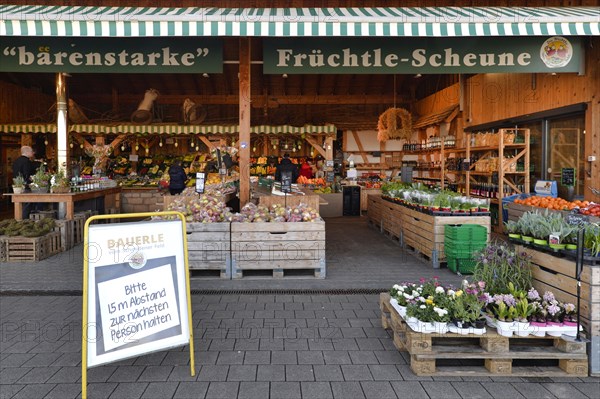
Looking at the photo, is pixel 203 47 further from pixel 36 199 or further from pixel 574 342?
pixel 574 342

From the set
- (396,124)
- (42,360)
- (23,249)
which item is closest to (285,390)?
(42,360)

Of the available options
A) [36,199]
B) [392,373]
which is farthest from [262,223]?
[36,199]

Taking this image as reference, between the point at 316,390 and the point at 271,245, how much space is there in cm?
313

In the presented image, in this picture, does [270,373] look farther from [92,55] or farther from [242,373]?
[92,55]

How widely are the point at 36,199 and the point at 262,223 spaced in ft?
16.9

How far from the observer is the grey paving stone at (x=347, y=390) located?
3092 millimetres

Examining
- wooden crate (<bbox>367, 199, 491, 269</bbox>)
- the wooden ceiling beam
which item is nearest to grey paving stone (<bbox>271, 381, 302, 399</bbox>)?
wooden crate (<bbox>367, 199, 491, 269</bbox>)

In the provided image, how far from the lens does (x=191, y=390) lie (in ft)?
10.4

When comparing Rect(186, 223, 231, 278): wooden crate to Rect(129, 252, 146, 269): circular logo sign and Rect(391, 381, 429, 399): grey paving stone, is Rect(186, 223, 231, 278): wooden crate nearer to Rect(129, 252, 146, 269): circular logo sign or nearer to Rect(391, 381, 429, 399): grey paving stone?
Rect(129, 252, 146, 269): circular logo sign

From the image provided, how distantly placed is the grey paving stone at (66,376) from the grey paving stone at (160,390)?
0.62 m

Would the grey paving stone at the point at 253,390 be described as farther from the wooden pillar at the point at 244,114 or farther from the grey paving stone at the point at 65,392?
the wooden pillar at the point at 244,114

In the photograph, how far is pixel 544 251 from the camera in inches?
159

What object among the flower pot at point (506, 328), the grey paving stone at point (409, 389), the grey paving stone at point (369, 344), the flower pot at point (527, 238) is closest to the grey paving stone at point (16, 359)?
the grey paving stone at point (369, 344)

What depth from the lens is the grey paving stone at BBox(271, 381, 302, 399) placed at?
121 inches
